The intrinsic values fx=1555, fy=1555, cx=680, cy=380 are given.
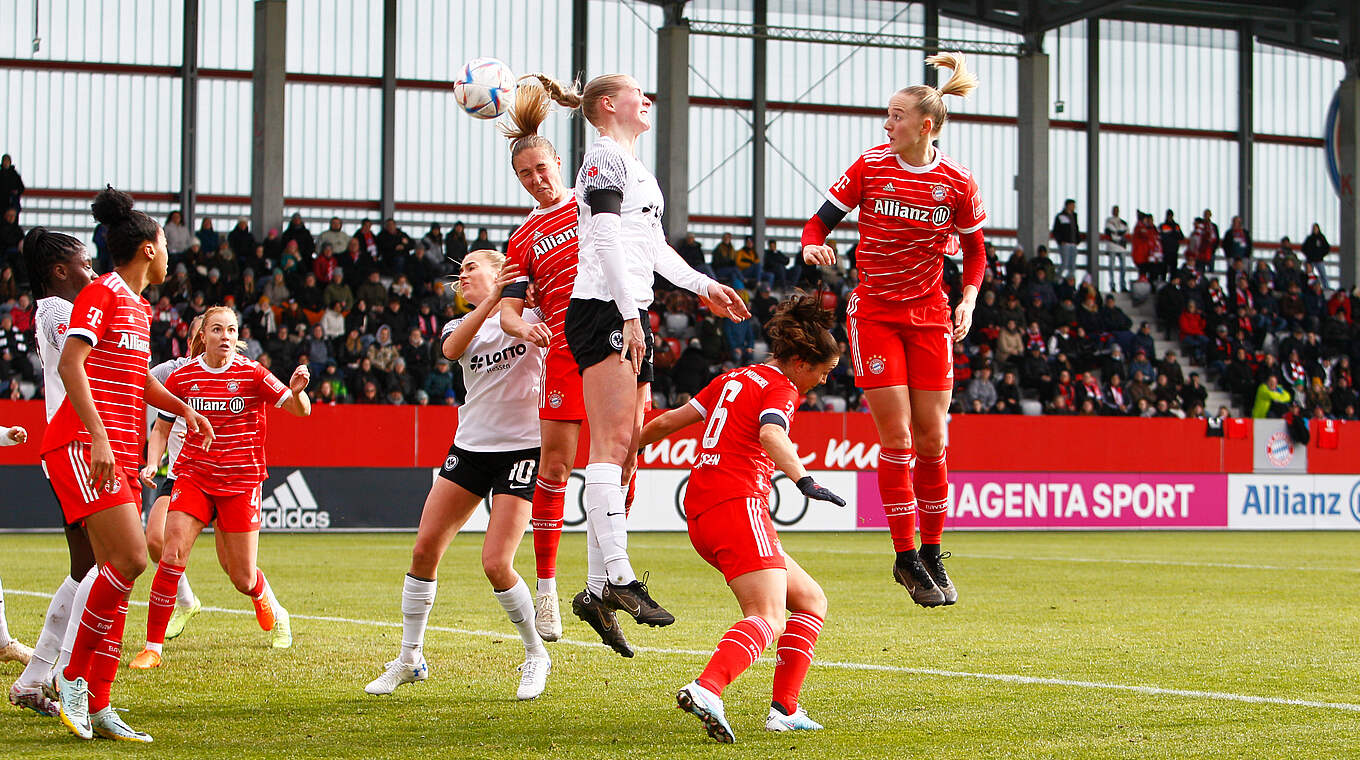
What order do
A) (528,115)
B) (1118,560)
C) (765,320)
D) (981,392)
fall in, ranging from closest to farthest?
(528,115) → (1118,560) → (981,392) → (765,320)

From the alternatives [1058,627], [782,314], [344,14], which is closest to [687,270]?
[782,314]

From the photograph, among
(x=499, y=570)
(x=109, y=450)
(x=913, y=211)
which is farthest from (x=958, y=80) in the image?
(x=109, y=450)

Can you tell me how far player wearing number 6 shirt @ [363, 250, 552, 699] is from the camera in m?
7.12

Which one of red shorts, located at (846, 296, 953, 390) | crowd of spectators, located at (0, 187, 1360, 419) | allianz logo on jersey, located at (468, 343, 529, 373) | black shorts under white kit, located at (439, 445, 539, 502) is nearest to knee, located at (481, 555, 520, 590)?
black shorts under white kit, located at (439, 445, 539, 502)

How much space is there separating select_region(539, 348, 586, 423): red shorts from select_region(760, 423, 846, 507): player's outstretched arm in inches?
48.1

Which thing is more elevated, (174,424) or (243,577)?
(174,424)

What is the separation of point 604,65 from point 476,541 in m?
15.0

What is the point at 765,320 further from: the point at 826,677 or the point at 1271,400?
the point at 826,677

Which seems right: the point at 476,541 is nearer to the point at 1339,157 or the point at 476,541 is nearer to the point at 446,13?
the point at 446,13

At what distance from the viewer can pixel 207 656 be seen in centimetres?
842

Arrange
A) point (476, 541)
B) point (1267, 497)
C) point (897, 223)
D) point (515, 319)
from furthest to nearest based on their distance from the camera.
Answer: point (1267, 497), point (476, 541), point (897, 223), point (515, 319)

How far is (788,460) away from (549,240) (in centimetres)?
192

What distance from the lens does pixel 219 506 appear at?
334 inches

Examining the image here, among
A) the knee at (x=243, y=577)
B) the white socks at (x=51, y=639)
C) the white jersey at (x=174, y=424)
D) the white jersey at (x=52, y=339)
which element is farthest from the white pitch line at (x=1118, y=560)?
the white jersey at (x=52, y=339)
